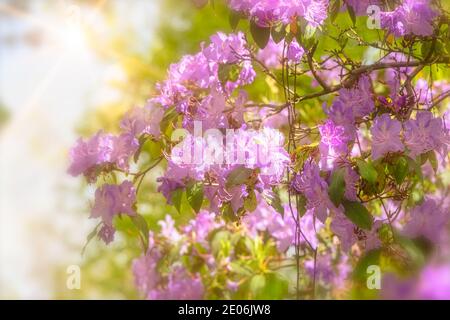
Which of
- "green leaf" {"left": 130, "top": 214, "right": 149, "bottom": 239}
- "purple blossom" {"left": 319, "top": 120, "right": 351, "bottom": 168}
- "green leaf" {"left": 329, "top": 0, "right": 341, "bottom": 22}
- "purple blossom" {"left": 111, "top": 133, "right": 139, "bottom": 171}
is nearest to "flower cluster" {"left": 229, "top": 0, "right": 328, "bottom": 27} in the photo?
"green leaf" {"left": 329, "top": 0, "right": 341, "bottom": 22}

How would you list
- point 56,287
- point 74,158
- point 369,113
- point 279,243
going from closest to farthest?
point 369,113, point 74,158, point 279,243, point 56,287

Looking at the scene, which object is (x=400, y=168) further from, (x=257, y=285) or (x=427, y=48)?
(x=257, y=285)

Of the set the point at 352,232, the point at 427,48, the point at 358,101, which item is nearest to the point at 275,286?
the point at 352,232

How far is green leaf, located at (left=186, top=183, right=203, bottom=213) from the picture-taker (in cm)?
140

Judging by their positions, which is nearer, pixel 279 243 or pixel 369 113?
pixel 369 113

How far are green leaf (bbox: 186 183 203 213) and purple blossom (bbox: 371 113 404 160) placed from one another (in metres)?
0.40

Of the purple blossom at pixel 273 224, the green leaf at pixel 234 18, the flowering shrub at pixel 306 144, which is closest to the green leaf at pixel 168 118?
the flowering shrub at pixel 306 144

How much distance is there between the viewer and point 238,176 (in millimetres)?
1281

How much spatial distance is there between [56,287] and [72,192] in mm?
1486

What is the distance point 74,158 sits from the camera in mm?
1605

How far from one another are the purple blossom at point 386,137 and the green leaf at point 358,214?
0.11 metres
